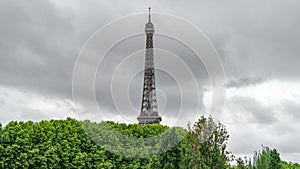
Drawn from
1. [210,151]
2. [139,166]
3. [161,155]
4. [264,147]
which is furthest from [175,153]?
[139,166]

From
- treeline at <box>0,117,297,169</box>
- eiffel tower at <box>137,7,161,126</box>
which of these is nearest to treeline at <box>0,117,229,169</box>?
treeline at <box>0,117,297,169</box>

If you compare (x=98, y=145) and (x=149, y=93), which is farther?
(x=149, y=93)

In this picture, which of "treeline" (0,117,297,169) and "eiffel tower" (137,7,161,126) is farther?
"eiffel tower" (137,7,161,126)

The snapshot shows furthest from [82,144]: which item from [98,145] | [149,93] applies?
[149,93]

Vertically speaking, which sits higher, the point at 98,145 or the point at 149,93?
the point at 149,93

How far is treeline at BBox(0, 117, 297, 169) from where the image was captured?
1692 centimetres

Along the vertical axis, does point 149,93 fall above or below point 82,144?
above

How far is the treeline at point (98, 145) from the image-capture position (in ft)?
55.5

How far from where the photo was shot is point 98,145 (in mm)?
26859

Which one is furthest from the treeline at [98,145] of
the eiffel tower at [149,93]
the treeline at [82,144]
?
the eiffel tower at [149,93]

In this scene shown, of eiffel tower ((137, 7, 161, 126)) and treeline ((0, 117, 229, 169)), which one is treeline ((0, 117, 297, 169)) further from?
eiffel tower ((137, 7, 161, 126))

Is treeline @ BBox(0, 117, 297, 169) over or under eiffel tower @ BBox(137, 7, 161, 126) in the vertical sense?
under

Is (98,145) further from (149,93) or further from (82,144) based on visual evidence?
(149,93)

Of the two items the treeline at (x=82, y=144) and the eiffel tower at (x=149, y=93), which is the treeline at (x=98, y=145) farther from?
the eiffel tower at (x=149, y=93)
